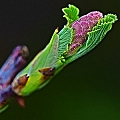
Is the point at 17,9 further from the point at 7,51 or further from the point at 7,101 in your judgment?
the point at 7,101

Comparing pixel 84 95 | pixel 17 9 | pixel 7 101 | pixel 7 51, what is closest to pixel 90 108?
pixel 84 95

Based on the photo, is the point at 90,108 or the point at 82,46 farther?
the point at 90,108

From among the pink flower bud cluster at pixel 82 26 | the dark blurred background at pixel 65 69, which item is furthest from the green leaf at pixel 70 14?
the dark blurred background at pixel 65 69

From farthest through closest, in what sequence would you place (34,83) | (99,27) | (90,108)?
(90,108) < (34,83) < (99,27)

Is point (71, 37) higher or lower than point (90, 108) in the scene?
higher

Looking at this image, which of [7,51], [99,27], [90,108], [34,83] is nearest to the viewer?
[99,27]

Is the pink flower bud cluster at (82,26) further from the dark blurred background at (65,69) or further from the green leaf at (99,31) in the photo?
the dark blurred background at (65,69)
